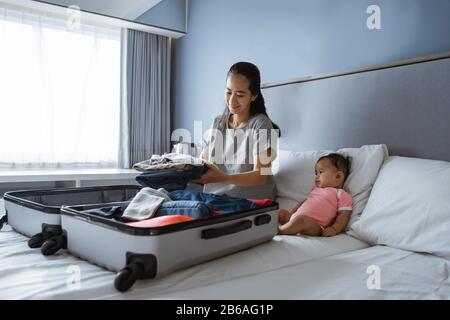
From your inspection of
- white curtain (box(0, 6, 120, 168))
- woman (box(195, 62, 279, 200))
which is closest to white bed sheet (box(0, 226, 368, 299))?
woman (box(195, 62, 279, 200))

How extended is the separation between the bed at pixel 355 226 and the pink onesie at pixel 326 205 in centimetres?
6

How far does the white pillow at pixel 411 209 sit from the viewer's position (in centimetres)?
117

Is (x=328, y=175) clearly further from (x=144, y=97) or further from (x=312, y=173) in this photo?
(x=144, y=97)

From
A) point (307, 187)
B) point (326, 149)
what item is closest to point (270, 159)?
point (307, 187)

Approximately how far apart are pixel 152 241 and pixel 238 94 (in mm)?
1136

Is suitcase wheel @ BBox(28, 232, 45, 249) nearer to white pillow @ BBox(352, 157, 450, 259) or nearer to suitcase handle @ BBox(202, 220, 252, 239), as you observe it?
suitcase handle @ BBox(202, 220, 252, 239)

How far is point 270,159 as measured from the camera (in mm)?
1692

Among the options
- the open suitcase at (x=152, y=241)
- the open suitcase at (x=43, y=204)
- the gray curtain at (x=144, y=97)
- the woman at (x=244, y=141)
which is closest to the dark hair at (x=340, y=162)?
the woman at (x=244, y=141)

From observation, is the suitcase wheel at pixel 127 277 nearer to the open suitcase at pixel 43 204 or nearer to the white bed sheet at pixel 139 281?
the white bed sheet at pixel 139 281

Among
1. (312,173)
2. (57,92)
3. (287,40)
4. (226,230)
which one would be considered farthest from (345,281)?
(57,92)

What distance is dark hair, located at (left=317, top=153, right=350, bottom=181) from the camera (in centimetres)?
158

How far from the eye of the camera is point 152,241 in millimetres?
831

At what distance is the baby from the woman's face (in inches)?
19.1
